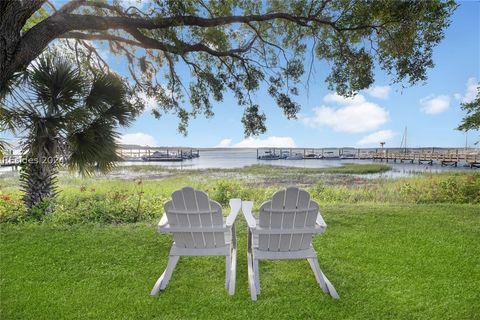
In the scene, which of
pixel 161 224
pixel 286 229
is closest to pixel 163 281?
pixel 161 224

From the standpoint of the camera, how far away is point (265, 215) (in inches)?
105

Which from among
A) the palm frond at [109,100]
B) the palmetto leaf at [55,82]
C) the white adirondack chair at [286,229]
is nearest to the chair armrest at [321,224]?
the white adirondack chair at [286,229]

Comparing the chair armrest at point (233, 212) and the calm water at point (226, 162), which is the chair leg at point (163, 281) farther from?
the calm water at point (226, 162)

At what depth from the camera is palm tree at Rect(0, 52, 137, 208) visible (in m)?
4.73

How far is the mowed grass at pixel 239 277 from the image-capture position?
2.29 metres

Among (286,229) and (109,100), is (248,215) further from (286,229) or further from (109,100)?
(109,100)

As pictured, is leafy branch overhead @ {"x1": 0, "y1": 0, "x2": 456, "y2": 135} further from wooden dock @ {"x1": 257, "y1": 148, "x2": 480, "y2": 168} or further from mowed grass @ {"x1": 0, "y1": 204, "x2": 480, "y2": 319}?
wooden dock @ {"x1": 257, "y1": 148, "x2": 480, "y2": 168}

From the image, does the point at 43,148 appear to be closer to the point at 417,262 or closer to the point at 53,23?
the point at 53,23

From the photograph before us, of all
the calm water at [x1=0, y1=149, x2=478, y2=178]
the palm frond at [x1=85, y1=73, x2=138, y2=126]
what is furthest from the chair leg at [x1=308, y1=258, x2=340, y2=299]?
the calm water at [x1=0, y1=149, x2=478, y2=178]

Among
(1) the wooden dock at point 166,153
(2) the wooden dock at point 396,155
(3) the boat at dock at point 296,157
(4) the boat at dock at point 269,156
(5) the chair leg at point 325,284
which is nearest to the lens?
(5) the chair leg at point 325,284

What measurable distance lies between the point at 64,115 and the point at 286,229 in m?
3.91

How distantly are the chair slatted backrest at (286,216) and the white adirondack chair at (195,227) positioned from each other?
0.32m

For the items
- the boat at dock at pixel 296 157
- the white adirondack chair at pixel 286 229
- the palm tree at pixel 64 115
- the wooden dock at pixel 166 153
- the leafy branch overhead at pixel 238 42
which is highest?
the leafy branch overhead at pixel 238 42

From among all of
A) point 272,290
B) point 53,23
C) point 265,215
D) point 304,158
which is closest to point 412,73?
point 265,215
